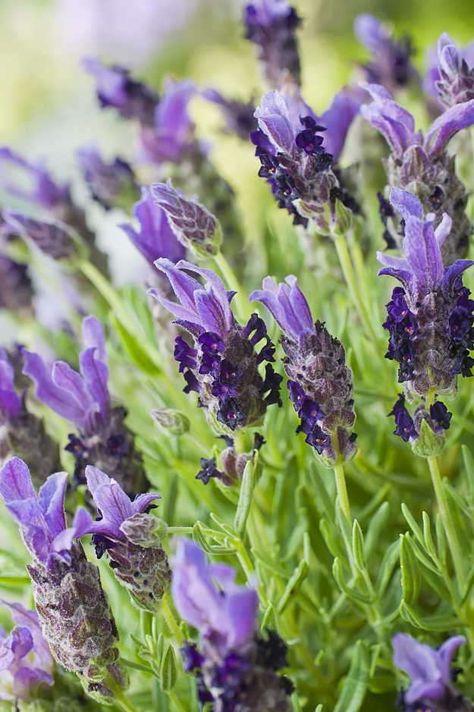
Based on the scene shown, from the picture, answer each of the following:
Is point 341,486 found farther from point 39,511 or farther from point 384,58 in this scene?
point 384,58

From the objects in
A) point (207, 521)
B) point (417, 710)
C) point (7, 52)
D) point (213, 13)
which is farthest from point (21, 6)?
point (417, 710)

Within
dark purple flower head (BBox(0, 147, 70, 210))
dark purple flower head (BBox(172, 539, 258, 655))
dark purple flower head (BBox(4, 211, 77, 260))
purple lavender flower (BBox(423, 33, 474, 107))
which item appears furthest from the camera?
dark purple flower head (BBox(0, 147, 70, 210))

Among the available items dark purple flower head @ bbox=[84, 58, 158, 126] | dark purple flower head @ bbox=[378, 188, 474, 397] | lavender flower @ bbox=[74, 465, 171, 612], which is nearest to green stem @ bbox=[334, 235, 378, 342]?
dark purple flower head @ bbox=[378, 188, 474, 397]

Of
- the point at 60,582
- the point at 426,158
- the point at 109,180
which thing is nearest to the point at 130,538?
the point at 60,582

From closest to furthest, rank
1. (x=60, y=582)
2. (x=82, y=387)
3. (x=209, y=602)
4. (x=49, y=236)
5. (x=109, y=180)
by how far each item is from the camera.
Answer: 1. (x=209, y=602)
2. (x=60, y=582)
3. (x=82, y=387)
4. (x=49, y=236)
5. (x=109, y=180)

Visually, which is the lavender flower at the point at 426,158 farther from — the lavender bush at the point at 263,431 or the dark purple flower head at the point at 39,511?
the dark purple flower head at the point at 39,511

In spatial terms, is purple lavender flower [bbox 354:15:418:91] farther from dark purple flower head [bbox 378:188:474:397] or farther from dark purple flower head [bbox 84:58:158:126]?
dark purple flower head [bbox 378:188:474:397]

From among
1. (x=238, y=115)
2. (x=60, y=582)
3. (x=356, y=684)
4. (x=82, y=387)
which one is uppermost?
(x=238, y=115)

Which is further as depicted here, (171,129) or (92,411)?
(171,129)
